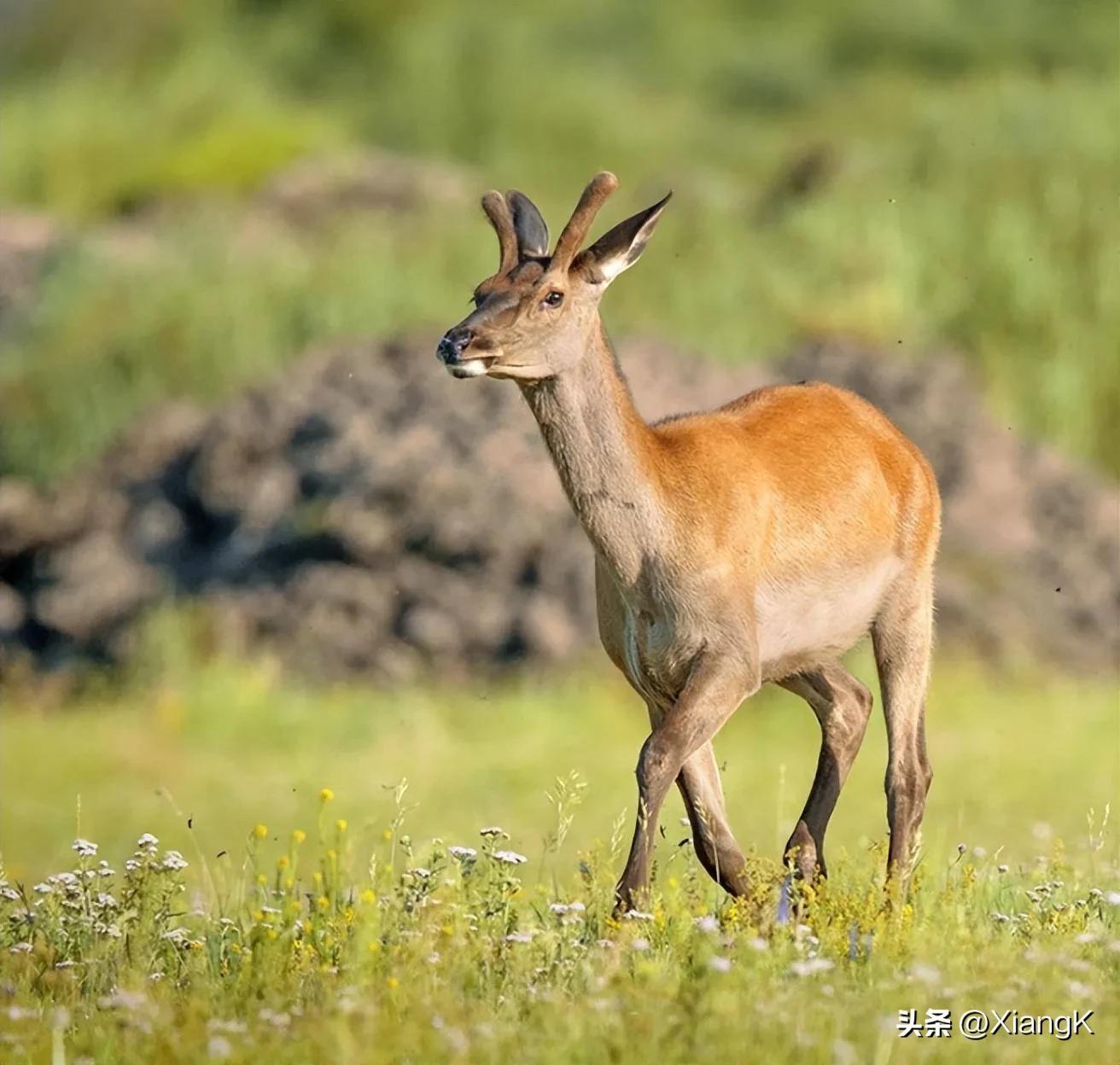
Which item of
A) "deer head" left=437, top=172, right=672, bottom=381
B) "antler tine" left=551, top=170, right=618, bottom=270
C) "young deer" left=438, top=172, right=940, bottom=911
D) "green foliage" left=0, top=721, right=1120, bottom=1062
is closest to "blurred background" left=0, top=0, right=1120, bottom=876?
"young deer" left=438, top=172, right=940, bottom=911

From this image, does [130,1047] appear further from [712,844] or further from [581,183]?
[581,183]

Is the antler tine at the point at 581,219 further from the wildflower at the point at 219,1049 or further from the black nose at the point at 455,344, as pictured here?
the wildflower at the point at 219,1049

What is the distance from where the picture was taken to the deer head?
23.9 feet

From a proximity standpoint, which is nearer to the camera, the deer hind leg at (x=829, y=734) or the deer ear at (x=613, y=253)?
the deer ear at (x=613, y=253)

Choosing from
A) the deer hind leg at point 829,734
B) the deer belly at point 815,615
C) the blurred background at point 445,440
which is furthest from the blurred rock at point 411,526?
the deer belly at point 815,615

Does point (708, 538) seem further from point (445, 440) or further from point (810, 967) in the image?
point (445, 440)

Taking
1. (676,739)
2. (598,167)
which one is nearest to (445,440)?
(676,739)

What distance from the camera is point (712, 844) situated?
25.5 ft

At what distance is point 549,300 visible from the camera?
7.45 metres

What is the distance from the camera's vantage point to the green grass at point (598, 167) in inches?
744

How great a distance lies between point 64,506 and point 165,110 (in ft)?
36.2

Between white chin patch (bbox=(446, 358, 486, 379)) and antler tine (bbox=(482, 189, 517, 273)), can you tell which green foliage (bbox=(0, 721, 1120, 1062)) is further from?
antler tine (bbox=(482, 189, 517, 273))

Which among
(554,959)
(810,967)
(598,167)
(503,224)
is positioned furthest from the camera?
(598,167)

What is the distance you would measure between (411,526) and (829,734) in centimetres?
746
